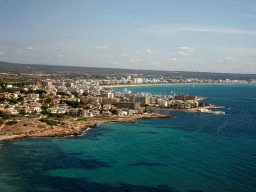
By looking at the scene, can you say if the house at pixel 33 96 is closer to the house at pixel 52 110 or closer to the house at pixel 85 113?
the house at pixel 52 110

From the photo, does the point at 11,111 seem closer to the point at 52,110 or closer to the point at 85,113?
the point at 52,110

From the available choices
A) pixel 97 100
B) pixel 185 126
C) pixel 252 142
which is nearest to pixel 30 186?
pixel 252 142

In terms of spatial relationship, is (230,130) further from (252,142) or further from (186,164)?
(186,164)

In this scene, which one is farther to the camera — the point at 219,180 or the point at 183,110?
the point at 183,110

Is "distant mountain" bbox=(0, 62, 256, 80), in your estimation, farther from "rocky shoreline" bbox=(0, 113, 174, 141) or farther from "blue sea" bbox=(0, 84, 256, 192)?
"blue sea" bbox=(0, 84, 256, 192)

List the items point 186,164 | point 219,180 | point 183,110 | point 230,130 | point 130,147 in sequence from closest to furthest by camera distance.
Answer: point 219,180, point 186,164, point 130,147, point 230,130, point 183,110

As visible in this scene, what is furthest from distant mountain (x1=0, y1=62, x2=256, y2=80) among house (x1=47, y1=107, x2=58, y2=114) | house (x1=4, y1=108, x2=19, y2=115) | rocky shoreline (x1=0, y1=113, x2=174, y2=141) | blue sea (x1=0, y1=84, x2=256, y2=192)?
blue sea (x1=0, y1=84, x2=256, y2=192)

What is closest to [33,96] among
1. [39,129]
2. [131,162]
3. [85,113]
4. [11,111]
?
[11,111]

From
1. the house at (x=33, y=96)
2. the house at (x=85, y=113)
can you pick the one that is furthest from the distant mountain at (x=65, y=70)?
the house at (x=85, y=113)
